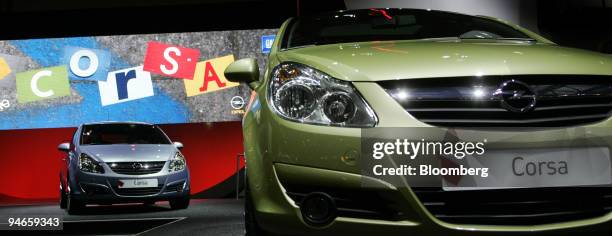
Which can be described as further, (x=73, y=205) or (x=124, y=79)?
(x=124, y=79)

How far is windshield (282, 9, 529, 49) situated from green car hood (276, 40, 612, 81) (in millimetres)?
748

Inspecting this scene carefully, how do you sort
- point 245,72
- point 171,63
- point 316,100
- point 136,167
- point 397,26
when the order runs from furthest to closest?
point 171,63
point 136,167
point 397,26
point 245,72
point 316,100

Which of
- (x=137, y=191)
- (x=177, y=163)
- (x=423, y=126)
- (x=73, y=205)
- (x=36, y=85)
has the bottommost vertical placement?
(x=73, y=205)

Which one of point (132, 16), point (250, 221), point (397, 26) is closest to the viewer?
point (250, 221)

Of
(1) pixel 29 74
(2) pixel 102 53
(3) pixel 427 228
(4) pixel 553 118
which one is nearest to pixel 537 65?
(4) pixel 553 118

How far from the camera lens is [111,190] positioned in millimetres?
6109

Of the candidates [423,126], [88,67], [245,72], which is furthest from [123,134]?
[423,126]

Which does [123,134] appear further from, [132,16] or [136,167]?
[132,16]

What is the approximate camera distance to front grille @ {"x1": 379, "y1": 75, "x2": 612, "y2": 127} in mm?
1665

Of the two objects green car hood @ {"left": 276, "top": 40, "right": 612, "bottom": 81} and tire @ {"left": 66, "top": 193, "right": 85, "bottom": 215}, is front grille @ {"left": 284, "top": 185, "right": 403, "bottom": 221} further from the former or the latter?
tire @ {"left": 66, "top": 193, "right": 85, "bottom": 215}

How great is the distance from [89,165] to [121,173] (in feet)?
1.07

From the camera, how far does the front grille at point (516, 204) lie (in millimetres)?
1675

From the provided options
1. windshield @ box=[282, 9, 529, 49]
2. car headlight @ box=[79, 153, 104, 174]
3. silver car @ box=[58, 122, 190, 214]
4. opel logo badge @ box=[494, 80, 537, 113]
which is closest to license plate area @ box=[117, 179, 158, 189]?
silver car @ box=[58, 122, 190, 214]

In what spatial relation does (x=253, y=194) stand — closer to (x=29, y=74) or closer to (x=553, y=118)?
(x=553, y=118)
